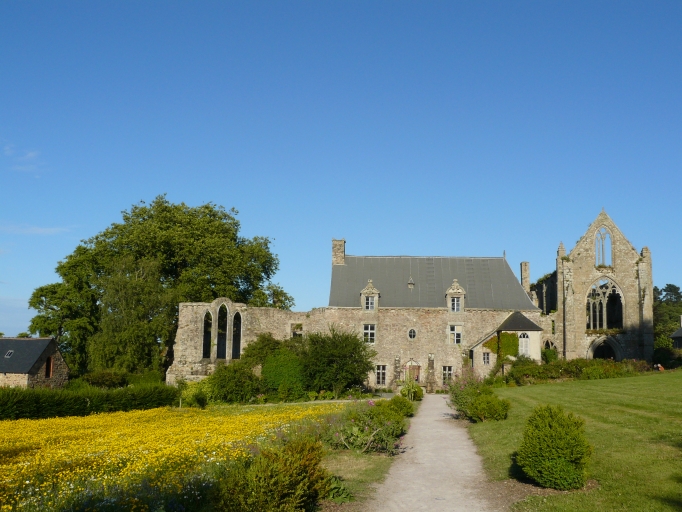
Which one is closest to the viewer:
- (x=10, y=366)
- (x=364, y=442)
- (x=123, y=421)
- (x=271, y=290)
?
(x=364, y=442)

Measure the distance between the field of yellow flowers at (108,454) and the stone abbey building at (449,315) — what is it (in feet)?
64.5

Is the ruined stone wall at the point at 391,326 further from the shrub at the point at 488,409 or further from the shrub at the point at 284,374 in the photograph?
the shrub at the point at 488,409

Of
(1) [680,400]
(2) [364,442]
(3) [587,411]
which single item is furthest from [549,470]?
(1) [680,400]

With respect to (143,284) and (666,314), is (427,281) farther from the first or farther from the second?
(666,314)

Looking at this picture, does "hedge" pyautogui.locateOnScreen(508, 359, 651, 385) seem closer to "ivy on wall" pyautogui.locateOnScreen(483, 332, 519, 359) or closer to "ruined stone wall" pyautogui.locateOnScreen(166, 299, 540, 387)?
"ivy on wall" pyautogui.locateOnScreen(483, 332, 519, 359)

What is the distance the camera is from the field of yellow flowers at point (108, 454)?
33.8 feet

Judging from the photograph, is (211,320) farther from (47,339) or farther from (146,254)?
(47,339)

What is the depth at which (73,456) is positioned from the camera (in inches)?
552

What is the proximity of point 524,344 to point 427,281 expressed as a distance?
835 cm

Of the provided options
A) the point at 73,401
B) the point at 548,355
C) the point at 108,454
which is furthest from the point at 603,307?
the point at 108,454

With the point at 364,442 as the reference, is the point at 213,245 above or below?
above

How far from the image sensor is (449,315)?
4497cm

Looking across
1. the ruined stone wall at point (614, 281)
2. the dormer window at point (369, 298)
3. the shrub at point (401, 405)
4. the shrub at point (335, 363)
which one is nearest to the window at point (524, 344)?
A: the ruined stone wall at point (614, 281)

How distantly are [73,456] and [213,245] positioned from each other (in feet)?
113
